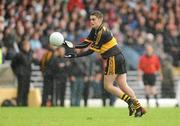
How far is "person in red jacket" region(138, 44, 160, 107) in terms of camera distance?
85.0 ft

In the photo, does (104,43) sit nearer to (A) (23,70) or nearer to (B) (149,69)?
(A) (23,70)

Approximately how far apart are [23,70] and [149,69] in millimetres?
4633

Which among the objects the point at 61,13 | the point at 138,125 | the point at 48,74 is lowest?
the point at 138,125

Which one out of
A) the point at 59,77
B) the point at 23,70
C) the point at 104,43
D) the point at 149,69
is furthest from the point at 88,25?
the point at 104,43

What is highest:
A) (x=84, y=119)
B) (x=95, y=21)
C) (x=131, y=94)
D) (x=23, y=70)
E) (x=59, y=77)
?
(x=95, y=21)

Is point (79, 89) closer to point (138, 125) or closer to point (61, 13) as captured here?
point (61, 13)

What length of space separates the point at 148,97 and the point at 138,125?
38.1ft

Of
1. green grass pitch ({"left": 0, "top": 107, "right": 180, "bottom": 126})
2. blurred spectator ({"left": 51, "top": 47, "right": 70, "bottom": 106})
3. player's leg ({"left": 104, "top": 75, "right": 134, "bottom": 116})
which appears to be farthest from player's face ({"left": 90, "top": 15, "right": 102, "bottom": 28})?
blurred spectator ({"left": 51, "top": 47, "right": 70, "bottom": 106})

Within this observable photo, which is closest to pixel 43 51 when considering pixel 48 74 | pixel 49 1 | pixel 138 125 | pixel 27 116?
pixel 48 74

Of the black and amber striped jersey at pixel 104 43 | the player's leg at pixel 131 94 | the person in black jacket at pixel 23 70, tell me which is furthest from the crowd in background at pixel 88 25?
the player's leg at pixel 131 94

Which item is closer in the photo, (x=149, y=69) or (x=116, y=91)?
(x=116, y=91)

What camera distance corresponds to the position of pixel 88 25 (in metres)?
28.5

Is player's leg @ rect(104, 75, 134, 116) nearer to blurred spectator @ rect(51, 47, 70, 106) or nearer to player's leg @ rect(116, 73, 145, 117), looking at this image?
player's leg @ rect(116, 73, 145, 117)

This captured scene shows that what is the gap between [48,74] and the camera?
24.9 metres
